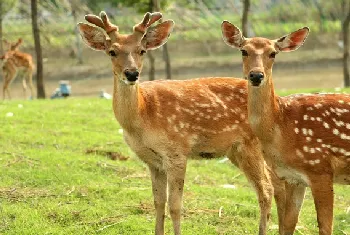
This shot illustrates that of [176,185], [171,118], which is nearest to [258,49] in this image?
[171,118]

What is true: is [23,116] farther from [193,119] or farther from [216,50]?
[216,50]

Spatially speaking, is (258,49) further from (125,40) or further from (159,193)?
(159,193)

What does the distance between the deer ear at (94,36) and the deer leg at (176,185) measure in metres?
1.52

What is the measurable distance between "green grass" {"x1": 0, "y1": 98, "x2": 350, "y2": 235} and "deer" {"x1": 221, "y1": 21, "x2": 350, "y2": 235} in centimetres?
185

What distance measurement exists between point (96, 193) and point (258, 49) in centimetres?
375

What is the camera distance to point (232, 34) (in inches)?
313

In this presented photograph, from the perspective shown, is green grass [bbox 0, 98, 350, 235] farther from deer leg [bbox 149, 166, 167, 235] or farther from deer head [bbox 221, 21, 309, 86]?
deer head [bbox 221, 21, 309, 86]

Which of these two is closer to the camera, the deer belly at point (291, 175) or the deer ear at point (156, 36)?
the deer belly at point (291, 175)

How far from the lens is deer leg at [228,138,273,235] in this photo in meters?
8.70

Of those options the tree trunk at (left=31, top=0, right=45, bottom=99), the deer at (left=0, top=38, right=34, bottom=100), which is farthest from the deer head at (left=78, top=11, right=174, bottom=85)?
the deer at (left=0, top=38, right=34, bottom=100)

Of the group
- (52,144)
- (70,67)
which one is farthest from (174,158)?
(70,67)

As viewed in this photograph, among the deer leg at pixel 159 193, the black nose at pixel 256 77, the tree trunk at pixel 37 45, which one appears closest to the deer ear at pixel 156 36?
the deer leg at pixel 159 193

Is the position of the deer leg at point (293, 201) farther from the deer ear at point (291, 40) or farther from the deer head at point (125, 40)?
the deer head at point (125, 40)

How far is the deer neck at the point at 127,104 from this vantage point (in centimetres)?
809
